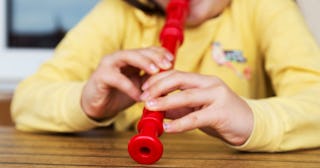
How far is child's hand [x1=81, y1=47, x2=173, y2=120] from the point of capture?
75 centimetres

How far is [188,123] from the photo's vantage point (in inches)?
26.9

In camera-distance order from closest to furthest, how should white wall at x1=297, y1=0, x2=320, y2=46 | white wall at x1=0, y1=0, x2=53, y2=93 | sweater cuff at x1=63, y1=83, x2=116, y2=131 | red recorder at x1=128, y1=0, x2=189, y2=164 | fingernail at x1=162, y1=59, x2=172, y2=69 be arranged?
1. red recorder at x1=128, y1=0, x2=189, y2=164
2. fingernail at x1=162, y1=59, x2=172, y2=69
3. sweater cuff at x1=63, y1=83, x2=116, y2=131
4. white wall at x1=297, y1=0, x2=320, y2=46
5. white wall at x1=0, y1=0, x2=53, y2=93

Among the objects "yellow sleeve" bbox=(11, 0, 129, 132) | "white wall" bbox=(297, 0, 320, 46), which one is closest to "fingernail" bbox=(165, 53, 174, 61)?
"yellow sleeve" bbox=(11, 0, 129, 132)

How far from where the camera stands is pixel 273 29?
1.05m

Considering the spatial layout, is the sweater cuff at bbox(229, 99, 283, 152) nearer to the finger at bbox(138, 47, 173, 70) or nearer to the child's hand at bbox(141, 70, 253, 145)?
the child's hand at bbox(141, 70, 253, 145)

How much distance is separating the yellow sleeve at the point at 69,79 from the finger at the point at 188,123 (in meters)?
0.26

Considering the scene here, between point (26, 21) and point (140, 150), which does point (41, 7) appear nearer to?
point (26, 21)

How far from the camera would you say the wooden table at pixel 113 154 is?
66cm

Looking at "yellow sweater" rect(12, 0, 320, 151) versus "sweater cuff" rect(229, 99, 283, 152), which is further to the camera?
"yellow sweater" rect(12, 0, 320, 151)

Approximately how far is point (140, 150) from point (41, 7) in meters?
1.36

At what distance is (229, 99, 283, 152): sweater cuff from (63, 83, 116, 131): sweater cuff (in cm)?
25

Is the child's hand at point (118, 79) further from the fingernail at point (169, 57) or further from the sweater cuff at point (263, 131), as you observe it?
the sweater cuff at point (263, 131)

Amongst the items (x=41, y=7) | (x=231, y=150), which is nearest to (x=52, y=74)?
(x=231, y=150)

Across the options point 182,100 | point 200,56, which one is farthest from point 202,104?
point 200,56
